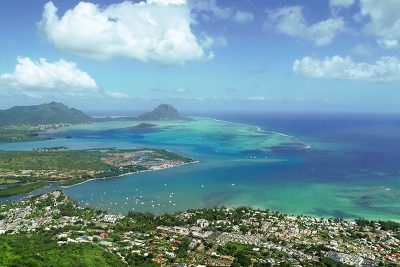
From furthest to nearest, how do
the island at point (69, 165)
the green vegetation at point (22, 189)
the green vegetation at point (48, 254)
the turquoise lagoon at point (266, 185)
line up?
the island at point (69, 165)
the green vegetation at point (22, 189)
the turquoise lagoon at point (266, 185)
the green vegetation at point (48, 254)

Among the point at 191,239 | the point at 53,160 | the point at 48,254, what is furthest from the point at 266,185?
the point at 53,160

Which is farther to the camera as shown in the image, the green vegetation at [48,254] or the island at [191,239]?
the island at [191,239]

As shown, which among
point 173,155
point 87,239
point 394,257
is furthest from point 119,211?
point 173,155

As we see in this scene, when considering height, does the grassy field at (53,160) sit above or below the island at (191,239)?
above

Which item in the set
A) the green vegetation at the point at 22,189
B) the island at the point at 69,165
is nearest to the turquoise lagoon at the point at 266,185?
the island at the point at 69,165

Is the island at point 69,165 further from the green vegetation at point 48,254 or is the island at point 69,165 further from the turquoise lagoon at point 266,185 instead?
the green vegetation at point 48,254

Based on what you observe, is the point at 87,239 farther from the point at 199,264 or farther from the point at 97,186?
the point at 97,186
